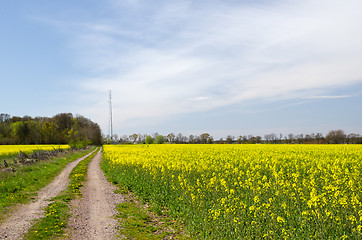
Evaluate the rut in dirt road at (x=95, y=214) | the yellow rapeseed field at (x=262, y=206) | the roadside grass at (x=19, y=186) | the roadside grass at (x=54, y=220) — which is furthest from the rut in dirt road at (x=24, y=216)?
the yellow rapeseed field at (x=262, y=206)

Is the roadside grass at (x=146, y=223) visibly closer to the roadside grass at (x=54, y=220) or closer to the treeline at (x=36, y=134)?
the roadside grass at (x=54, y=220)

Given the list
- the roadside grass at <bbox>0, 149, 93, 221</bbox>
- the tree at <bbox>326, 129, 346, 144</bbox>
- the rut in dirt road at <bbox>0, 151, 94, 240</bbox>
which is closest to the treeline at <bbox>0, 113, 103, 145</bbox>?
the roadside grass at <bbox>0, 149, 93, 221</bbox>

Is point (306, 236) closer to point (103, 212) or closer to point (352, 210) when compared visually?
point (352, 210)

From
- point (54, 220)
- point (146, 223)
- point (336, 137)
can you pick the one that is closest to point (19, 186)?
point (54, 220)

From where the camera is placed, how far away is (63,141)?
10019cm

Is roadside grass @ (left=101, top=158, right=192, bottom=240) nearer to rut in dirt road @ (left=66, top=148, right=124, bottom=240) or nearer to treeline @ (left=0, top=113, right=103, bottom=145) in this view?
rut in dirt road @ (left=66, top=148, right=124, bottom=240)

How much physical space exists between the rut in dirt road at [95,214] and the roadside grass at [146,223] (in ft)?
1.31

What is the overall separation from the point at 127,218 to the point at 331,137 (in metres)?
92.1

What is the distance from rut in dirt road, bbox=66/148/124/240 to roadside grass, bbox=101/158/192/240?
399mm

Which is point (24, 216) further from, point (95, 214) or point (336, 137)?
point (336, 137)

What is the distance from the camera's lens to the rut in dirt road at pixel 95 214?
8.54 m

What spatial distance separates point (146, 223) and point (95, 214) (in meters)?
2.49

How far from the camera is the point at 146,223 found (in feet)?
32.0

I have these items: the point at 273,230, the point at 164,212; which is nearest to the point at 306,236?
the point at 273,230
